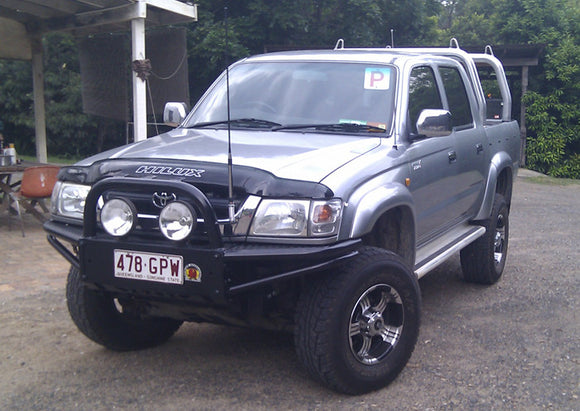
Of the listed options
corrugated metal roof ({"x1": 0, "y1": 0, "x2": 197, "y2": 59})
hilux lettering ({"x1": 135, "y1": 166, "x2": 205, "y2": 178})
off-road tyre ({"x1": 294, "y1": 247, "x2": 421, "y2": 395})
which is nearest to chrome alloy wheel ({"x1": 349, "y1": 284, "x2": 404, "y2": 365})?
off-road tyre ({"x1": 294, "y1": 247, "x2": 421, "y2": 395})

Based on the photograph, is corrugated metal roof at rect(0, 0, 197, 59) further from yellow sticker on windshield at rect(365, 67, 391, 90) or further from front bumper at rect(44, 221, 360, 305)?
front bumper at rect(44, 221, 360, 305)

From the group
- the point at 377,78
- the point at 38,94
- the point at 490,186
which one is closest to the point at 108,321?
the point at 377,78

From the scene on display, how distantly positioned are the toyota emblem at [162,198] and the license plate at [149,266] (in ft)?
0.84

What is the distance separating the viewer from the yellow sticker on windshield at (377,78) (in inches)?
188

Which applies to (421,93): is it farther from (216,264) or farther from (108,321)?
(108,321)

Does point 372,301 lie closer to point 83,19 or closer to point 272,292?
point 272,292

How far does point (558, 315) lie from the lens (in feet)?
17.5

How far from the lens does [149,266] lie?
3484mm

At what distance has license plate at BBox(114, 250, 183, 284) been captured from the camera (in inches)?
135

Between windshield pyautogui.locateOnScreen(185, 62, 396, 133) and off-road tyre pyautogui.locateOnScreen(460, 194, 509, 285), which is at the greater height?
windshield pyautogui.locateOnScreen(185, 62, 396, 133)

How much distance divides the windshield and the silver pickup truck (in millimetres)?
11

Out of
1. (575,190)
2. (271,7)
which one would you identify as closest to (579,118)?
(575,190)

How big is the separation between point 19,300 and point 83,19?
635 centimetres

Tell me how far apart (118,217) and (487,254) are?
355 cm
